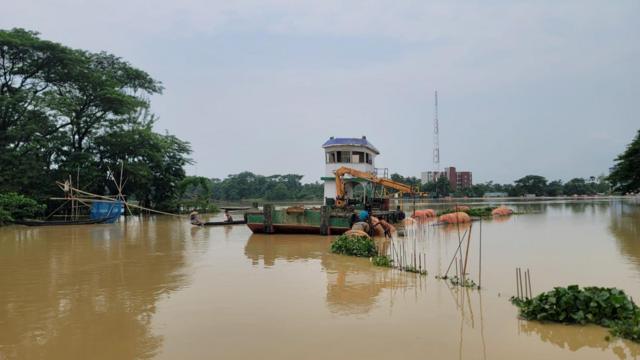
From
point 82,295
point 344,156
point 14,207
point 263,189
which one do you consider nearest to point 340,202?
point 344,156

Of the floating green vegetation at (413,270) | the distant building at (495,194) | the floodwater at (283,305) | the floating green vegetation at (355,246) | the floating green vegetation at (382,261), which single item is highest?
the distant building at (495,194)

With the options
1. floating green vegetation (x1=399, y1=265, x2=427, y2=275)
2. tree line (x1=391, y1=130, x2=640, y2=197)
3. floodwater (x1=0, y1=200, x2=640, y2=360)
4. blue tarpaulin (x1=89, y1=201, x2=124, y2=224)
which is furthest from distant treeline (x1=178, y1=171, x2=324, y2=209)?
floating green vegetation (x1=399, y1=265, x2=427, y2=275)

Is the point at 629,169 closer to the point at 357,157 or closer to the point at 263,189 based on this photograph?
the point at 357,157

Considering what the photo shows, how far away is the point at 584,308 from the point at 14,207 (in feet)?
101

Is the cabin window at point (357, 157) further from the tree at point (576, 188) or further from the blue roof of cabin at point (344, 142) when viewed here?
the tree at point (576, 188)

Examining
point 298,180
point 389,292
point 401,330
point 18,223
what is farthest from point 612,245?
point 298,180

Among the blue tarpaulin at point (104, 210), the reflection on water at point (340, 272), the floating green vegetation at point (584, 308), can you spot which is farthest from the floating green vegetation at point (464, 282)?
the blue tarpaulin at point (104, 210)

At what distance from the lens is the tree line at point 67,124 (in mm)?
31000

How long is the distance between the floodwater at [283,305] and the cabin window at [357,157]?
1175 cm

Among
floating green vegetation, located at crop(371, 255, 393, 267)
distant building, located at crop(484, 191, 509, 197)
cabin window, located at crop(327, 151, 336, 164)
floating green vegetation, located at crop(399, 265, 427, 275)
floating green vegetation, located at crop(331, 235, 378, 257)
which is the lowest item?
floating green vegetation, located at crop(399, 265, 427, 275)

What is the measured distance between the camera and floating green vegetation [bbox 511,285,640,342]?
25.1ft

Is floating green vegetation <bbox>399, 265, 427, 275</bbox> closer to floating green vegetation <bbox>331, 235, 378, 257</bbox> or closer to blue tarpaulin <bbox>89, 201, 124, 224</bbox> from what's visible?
floating green vegetation <bbox>331, 235, 378, 257</bbox>

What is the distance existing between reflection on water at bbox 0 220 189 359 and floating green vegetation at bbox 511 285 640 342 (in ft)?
21.6

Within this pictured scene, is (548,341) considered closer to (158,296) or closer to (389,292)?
(389,292)
